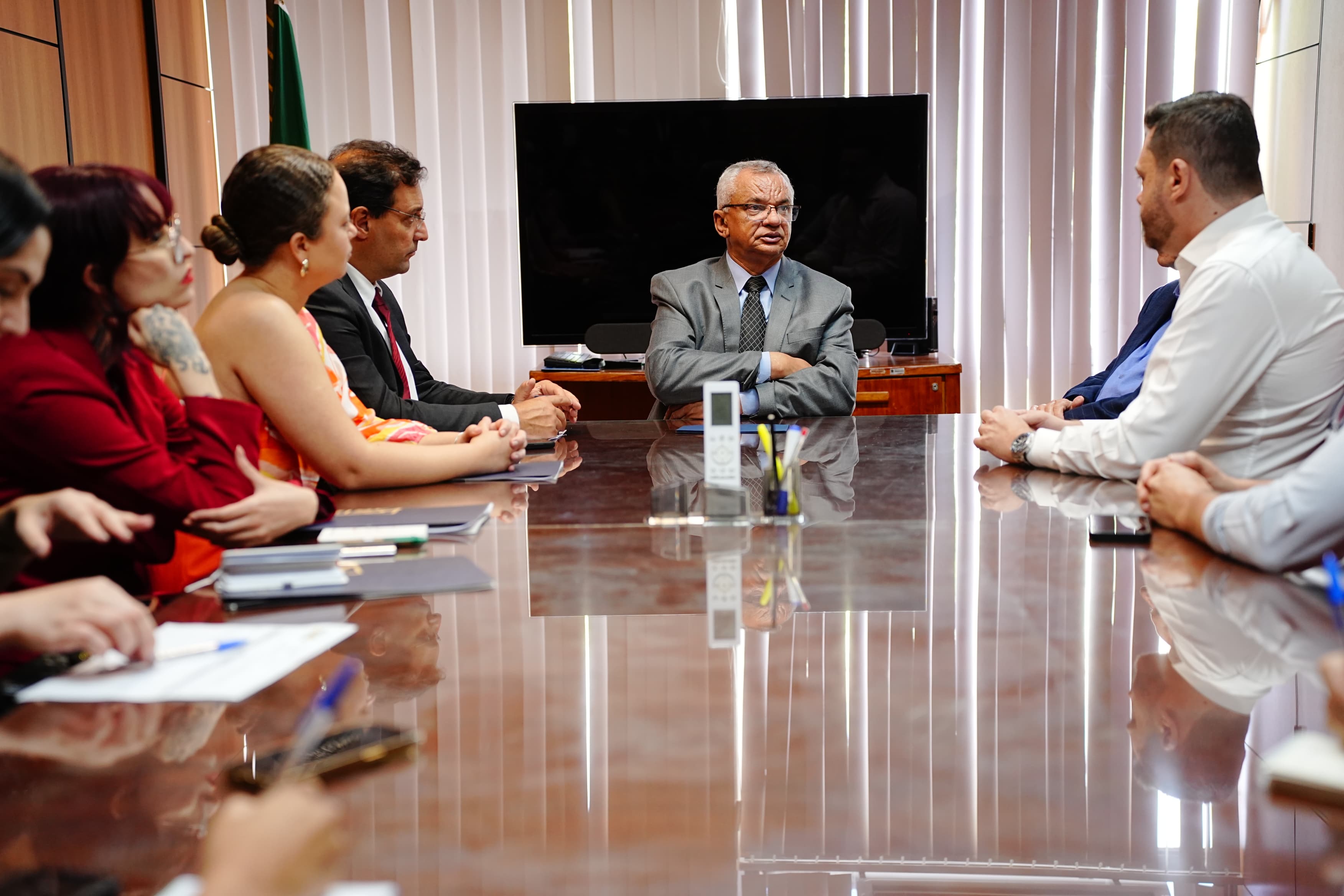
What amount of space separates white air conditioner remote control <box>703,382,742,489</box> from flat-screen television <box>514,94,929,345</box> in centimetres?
327

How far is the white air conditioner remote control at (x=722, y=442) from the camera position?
199 centimetres

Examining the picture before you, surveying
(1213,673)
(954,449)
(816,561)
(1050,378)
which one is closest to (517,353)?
(1050,378)

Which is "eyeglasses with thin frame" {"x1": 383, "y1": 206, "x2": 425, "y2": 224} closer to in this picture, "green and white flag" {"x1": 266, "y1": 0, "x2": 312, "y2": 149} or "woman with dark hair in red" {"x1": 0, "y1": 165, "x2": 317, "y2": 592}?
"woman with dark hair in red" {"x1": 0, "y1": 165, "x2": 317, "y2": 592}

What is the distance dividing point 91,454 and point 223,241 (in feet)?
2.46

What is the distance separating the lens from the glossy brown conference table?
2.68 ft

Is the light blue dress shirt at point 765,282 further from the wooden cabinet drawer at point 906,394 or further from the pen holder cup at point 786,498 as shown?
the pen holder cup at point 786,498

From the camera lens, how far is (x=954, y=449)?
2.67m

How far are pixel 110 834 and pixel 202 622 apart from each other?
23.3 inches

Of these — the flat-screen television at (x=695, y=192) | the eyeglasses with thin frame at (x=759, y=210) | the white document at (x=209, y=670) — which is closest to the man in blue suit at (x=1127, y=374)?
the eyeglasses with thin frame at (x=759, y=210)

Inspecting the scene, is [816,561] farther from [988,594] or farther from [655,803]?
[655,803]

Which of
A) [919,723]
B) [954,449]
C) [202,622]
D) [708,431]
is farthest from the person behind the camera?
[954,449]

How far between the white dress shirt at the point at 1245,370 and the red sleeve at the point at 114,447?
1568 mm

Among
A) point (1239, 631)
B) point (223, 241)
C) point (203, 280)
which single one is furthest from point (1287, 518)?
point (203, 280)

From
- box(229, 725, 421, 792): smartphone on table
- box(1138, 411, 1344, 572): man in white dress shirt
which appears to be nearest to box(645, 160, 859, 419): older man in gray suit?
box(1138, 411, 1344, 572): man in white dress shirt
